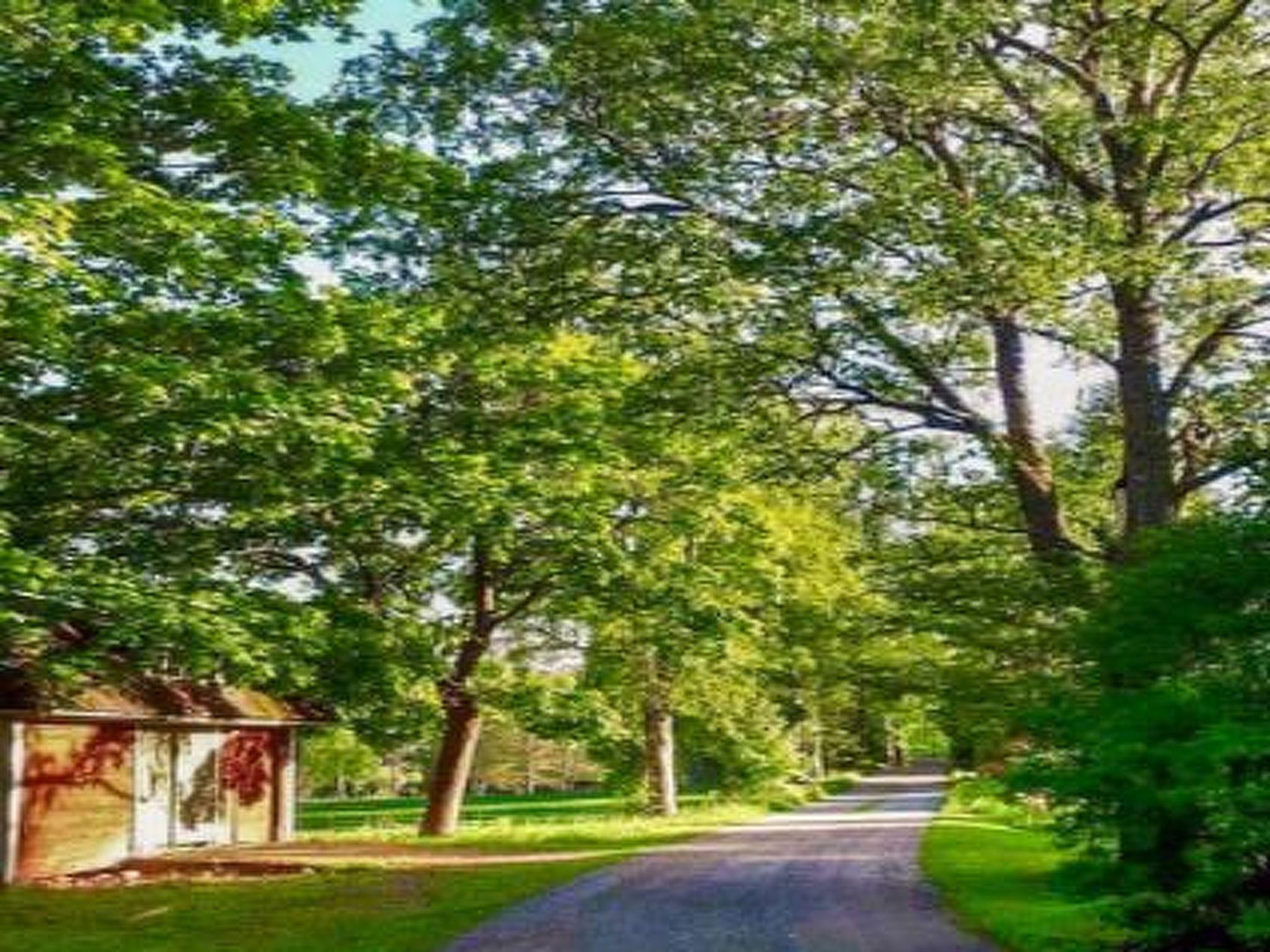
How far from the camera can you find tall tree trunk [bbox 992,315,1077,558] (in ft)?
61.4

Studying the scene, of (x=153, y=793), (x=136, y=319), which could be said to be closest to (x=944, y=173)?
(x=136, y=319)

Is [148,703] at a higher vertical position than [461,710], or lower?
higher

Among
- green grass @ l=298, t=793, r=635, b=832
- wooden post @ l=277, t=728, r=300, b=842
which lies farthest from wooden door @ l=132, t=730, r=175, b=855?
green grass @ l=298, t=793, r=635, b=832

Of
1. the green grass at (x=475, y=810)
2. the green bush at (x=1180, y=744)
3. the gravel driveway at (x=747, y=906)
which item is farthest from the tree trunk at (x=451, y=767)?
the green bush at (x=1180, y=744)

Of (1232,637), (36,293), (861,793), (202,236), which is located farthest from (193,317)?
(861,793)

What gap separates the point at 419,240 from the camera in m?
19.1

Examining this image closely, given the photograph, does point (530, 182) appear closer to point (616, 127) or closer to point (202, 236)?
point (616, 127)

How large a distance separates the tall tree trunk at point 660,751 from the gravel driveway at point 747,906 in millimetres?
12358

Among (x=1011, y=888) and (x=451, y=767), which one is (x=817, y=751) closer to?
(x=451, y=767)

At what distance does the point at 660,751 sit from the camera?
46.5 meters

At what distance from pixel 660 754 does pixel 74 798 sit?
2234 cm

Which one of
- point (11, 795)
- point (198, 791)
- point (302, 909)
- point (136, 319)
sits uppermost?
point (136, 319)

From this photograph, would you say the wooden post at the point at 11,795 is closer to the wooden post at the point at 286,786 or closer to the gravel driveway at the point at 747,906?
the gravel driveway at the point at 747,906

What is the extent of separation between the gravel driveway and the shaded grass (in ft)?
2.70
